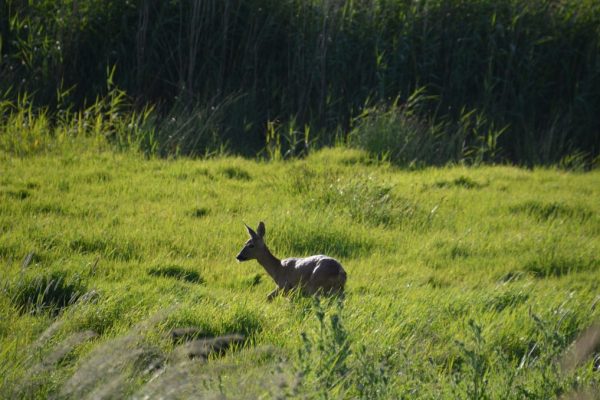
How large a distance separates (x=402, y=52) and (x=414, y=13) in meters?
0.69

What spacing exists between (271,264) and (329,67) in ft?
21.1

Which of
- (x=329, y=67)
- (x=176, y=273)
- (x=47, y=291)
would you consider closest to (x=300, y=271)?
(x=176, y=273)

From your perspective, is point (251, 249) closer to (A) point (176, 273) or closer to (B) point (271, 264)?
(B) point (271, 264)

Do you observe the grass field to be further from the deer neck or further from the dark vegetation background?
the dark vegetation background

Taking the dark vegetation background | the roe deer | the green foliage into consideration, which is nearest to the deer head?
the roe deer

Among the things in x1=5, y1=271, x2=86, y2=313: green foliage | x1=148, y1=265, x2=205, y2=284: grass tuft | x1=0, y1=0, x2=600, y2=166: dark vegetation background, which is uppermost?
x1=0, y1=0, x2=600, y2=166: dark vegetation background

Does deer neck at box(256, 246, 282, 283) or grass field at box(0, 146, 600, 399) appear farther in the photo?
deer neck at box(256, 246, 282, 283)

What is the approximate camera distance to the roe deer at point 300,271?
21.7 ft

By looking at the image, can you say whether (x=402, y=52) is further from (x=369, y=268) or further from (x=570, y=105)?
(x=369, y=268)

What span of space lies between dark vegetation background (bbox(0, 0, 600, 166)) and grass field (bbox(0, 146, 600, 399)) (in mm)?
1602

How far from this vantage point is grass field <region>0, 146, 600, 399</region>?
16.4ft

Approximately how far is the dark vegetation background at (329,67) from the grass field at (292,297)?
5.26 ft

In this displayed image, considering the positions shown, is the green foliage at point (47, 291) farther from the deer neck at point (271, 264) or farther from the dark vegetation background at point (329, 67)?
the dark vegetation background at point (329, 67)

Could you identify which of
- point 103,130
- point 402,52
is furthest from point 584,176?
point 103,130
